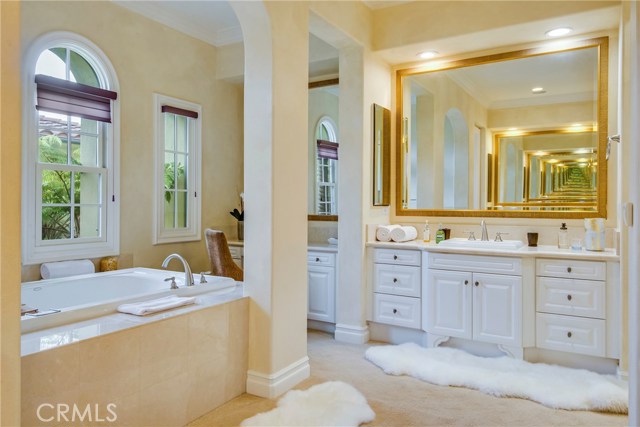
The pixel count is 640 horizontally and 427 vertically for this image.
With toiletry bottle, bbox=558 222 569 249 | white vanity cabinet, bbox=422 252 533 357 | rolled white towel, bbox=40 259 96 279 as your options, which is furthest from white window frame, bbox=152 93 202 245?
toiletry bottle, bbox=558 222 569 249

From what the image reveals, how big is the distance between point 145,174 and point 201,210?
772 millimetres

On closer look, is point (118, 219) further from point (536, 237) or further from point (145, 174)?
point (536, 237)

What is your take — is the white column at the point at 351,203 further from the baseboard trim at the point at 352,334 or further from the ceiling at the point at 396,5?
the ceiling at the point at 396,5

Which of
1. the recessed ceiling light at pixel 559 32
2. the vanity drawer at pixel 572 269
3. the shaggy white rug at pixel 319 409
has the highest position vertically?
the recessed ceiling light at pixel 559 32

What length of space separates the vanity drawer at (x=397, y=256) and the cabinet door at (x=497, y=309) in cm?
47

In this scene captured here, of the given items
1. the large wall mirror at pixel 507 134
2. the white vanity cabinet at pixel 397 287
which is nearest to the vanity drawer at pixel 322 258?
the white vanity cabinet at pixel 397 287

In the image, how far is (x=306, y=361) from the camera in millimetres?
2928

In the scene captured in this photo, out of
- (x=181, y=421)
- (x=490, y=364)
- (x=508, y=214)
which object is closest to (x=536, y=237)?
(x=508, y=214)

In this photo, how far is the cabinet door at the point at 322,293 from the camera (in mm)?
3902

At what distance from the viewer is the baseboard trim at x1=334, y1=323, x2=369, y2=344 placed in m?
3.67

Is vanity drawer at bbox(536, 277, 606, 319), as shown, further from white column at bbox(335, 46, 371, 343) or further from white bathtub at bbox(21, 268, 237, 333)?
white bathtub at bbox(21, 268, 237, 333)

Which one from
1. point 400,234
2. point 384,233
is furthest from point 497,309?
point 384,233

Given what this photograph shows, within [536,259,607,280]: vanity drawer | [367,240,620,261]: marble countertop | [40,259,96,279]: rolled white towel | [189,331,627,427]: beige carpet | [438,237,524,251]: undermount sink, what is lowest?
[189,331,627,427]: beige carpet

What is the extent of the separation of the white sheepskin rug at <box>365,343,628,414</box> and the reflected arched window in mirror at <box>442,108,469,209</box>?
1.30m
